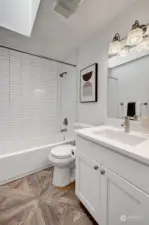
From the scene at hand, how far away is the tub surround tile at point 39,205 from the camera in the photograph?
3.80ft

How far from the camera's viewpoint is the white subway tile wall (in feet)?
7.21

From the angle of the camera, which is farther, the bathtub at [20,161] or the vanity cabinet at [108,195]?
the bathtub at [20,161]

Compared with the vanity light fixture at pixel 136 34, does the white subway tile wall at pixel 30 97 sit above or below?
below

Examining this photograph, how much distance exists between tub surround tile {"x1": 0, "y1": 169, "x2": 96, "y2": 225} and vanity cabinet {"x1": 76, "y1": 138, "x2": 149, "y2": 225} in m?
0.20

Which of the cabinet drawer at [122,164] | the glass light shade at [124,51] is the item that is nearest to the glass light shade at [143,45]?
the glass light shade at [124,51]

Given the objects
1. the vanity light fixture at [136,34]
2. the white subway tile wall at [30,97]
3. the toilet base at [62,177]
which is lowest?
the toilet base at [62,177]

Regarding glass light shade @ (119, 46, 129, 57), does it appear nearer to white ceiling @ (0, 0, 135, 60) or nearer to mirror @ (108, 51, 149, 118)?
mirror @ (108, 51, 149, 118)

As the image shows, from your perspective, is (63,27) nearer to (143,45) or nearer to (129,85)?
(143,45)

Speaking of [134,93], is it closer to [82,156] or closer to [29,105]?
[82,156]

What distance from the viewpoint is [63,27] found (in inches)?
65.6

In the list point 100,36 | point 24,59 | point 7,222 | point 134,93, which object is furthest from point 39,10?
point 7,222

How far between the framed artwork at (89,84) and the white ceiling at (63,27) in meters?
0.52

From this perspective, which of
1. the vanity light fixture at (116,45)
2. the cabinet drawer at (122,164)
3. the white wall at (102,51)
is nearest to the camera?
the cabinet drawer at (122,164)

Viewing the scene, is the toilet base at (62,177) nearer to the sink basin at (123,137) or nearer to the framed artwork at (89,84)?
the sink basin at (123,137)
